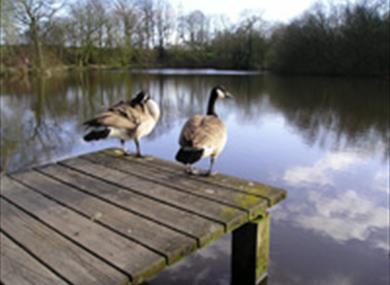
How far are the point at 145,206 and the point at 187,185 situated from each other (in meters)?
0.56

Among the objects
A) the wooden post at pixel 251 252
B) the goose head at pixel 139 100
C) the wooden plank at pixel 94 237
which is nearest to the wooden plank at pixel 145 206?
the wooden plank at pixel 94 237

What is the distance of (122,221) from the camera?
8.43 feet

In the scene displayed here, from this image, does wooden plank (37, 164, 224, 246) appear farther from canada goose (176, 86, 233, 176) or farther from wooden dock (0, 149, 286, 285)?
canada goose (176, 86, 233, 176)

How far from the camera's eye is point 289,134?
1046 cm

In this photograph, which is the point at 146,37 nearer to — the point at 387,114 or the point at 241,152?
the point at 387,114

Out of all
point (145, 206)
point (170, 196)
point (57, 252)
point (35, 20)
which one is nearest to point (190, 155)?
point (170, 196)

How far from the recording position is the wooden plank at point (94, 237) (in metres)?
2.04

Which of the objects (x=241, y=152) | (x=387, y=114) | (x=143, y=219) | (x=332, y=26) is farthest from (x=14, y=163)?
(x=332, y=26)

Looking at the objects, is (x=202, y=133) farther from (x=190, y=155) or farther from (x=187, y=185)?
(x=187, y=185)

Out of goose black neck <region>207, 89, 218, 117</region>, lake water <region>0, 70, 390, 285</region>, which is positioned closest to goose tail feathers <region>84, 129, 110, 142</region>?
goose black neck <region>207, 89, 218, 117</region>

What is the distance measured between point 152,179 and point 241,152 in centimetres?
508

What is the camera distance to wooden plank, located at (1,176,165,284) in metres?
2.04

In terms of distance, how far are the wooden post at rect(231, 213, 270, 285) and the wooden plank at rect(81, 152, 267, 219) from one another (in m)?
0.21

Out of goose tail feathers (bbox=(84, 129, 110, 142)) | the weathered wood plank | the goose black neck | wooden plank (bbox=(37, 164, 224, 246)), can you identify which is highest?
the goose black neck
